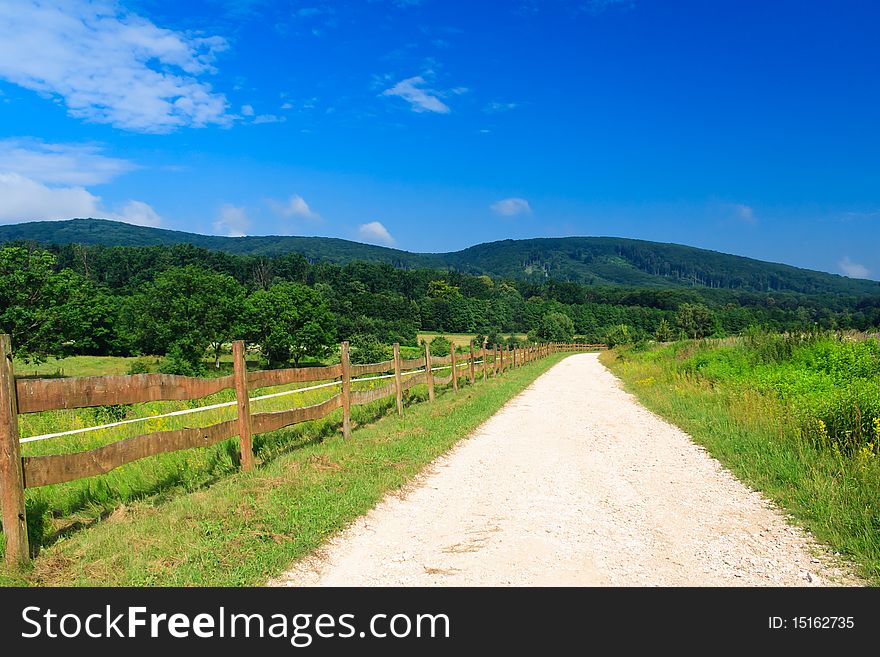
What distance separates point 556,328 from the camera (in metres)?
99.8

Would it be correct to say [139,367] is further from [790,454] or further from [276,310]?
[790,454]

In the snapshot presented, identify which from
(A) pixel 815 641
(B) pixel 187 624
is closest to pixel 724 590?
(A) pixel 815 641

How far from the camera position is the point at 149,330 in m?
68.6

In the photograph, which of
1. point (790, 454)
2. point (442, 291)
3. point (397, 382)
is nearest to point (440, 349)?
point (397, 382)

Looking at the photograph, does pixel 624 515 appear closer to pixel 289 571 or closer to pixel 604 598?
pixel 604 598

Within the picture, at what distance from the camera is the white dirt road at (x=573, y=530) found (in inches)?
160

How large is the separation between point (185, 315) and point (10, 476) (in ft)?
224

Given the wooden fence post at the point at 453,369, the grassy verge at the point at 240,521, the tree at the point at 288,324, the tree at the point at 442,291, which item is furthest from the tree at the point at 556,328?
the grassy verge at the point at 240,521

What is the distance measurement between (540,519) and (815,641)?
235 cm

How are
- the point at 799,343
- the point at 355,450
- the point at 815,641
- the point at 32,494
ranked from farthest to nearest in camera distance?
1. the point at 799,343
2. the point at 355,450
3. the point at 32,494
4. the point at 815,641

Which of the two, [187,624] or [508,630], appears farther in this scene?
[187,624]

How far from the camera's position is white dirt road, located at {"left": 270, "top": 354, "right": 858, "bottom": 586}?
13.4 feet

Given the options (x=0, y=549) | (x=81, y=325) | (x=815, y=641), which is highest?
(x=81, y=325)

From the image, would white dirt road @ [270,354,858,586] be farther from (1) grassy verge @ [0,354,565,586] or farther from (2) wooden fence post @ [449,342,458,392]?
(2) wooden fence post @ [449,342,458,392]
